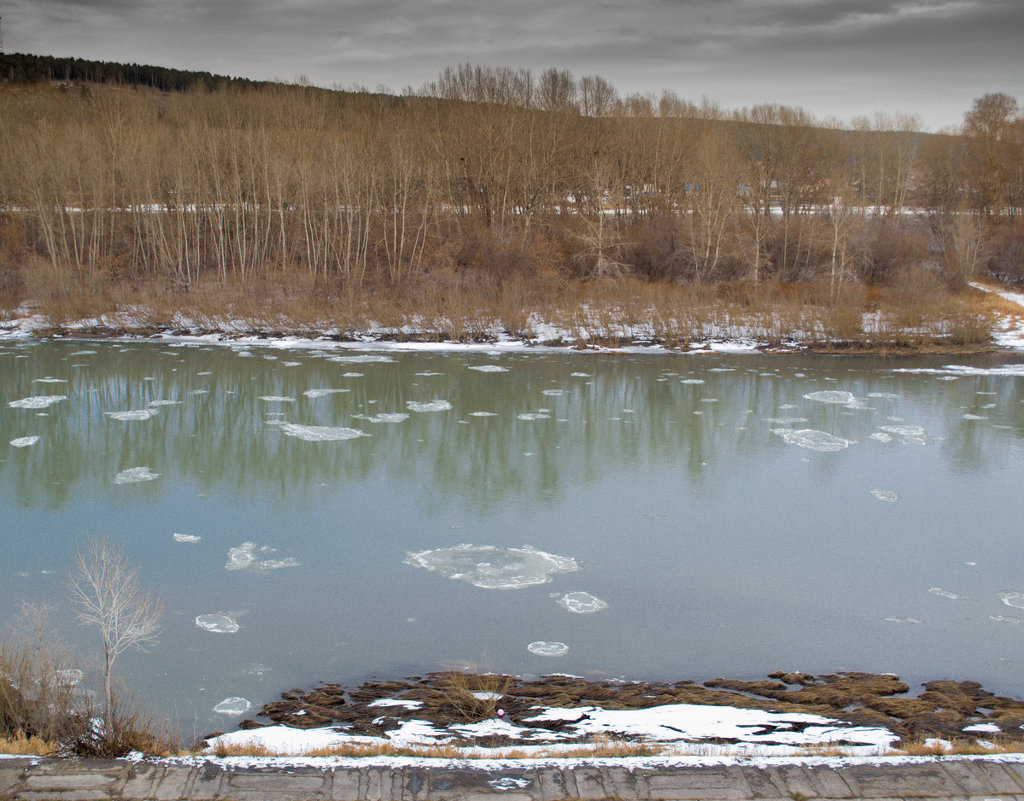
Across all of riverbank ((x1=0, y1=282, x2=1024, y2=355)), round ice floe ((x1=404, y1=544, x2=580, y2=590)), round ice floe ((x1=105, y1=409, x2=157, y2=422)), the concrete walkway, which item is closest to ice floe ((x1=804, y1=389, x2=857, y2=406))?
riverbank ((x1=0, y1=282, x2=1024, y2=355))

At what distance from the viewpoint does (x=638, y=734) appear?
5.25m

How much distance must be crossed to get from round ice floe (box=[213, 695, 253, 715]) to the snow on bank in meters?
0.50

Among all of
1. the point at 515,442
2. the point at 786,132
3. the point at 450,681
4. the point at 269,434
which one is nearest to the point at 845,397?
the point at 515,442

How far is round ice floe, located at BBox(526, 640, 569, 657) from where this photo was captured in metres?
6.79

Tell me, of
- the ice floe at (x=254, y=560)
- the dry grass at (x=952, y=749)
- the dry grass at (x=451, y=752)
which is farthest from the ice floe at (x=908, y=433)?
the dry grass at (x=451, y=752)

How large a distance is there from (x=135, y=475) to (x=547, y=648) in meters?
7.36

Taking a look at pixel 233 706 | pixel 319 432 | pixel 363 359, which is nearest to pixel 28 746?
pixel 233 706

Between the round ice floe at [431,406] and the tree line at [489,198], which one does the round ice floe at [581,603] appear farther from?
the tree line at [489,198]

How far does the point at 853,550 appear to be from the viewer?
29.7 ft

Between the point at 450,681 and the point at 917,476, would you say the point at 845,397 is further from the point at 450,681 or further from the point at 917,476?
the point at 450,681

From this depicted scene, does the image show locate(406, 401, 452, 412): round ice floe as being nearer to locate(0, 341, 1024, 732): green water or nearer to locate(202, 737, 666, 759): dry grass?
locate(0, 341, 1024, 732): green water

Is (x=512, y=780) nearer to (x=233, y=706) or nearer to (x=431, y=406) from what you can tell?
(x=233, y=706)

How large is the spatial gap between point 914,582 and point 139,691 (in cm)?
678

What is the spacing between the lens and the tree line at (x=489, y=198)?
3400 cm
